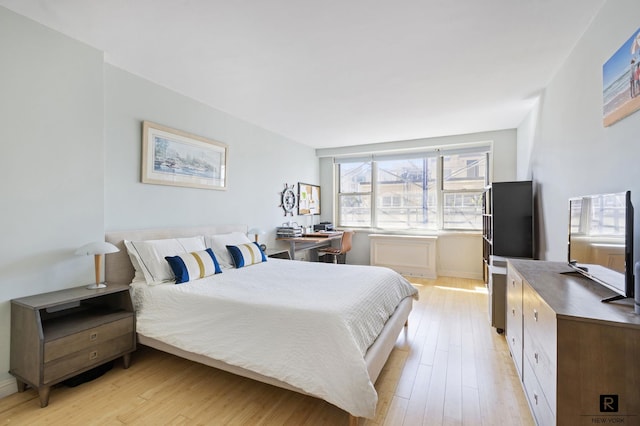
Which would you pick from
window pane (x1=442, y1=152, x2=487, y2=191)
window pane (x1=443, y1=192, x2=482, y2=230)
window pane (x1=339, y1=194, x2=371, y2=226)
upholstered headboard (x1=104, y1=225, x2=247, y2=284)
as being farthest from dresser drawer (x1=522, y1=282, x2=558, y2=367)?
window pane (x1=339, y1=194, x2=371, y2=226)

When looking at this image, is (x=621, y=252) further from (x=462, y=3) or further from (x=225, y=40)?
(x=225, y=40)

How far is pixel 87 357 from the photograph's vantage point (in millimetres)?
2027

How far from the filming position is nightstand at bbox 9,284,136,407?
71.9 inches

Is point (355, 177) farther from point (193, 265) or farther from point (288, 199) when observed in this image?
point (193, 265)

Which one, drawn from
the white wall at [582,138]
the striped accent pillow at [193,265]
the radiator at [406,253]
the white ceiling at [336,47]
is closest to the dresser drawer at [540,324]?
the white wall at [582,138]

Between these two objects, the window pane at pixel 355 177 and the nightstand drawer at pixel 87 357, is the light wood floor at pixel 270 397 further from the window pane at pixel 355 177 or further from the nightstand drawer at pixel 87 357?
the window pane at pixel 355 177

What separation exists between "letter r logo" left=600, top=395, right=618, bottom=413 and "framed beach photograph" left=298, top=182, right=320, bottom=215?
15.6 feet

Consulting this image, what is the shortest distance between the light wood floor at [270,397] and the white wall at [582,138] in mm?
1202

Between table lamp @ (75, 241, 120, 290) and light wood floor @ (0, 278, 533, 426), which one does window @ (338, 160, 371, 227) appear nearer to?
light wood floor @ (0, 278, 533, 426)

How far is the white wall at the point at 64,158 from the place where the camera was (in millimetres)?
1959

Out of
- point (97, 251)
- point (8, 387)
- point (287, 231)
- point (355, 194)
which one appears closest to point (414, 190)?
point (355, 194)

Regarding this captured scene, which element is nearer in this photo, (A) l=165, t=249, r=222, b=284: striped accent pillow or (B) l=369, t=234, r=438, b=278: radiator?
(A) l=165, t=249, r=222, b=284: striped accent pillow

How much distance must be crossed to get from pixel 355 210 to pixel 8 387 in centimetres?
532

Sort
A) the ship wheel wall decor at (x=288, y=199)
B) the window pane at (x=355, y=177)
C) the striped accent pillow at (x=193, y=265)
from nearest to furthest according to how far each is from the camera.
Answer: the striped accent pillow at (x=193, y=265), the ship wheel wall decor at (x=288, y=199), the window pane at (x=355, y=177)
